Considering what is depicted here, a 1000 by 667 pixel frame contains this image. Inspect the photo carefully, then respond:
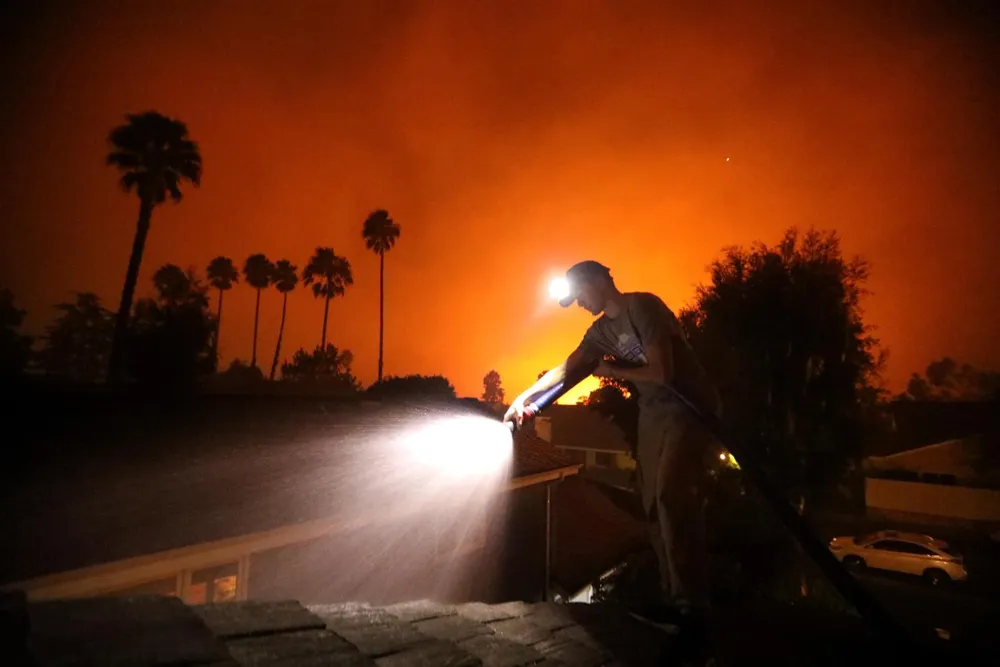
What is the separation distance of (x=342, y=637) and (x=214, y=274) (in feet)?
222

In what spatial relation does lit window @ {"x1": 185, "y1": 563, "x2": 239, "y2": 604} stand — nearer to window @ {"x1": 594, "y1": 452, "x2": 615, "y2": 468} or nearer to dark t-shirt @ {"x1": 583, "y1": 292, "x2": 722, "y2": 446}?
dark t-shirt @ {"x1": 583, "y1": 292, "x2": 722, "y2": 446}

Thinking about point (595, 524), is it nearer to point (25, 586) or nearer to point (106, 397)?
point (106, 397)

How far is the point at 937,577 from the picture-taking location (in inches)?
797

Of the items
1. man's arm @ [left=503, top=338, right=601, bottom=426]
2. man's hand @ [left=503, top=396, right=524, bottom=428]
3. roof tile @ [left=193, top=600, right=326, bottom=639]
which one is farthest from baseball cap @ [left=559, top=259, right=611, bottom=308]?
roof tile @ [left=193, top=600, right=326, bottom=639]

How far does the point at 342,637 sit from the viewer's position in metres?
2.56

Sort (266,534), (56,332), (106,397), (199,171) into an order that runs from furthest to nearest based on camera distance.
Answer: (56,332) < (199,171) < (106,397) < (266,534)

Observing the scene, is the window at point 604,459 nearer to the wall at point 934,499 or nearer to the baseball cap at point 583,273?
the wall at point 934,499

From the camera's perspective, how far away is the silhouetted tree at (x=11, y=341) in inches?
1255

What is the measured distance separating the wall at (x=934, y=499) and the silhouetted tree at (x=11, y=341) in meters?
43.2

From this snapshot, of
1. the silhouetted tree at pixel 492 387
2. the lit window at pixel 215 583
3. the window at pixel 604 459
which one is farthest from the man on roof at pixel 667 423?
the silhouetted tree at pixel 492 387

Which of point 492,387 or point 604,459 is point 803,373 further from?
point 492,387

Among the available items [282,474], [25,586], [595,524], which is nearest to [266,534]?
[282,474]

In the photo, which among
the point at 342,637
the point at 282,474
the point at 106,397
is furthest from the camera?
the point at 106,397

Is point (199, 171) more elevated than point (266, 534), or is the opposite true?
point (199, 171)
